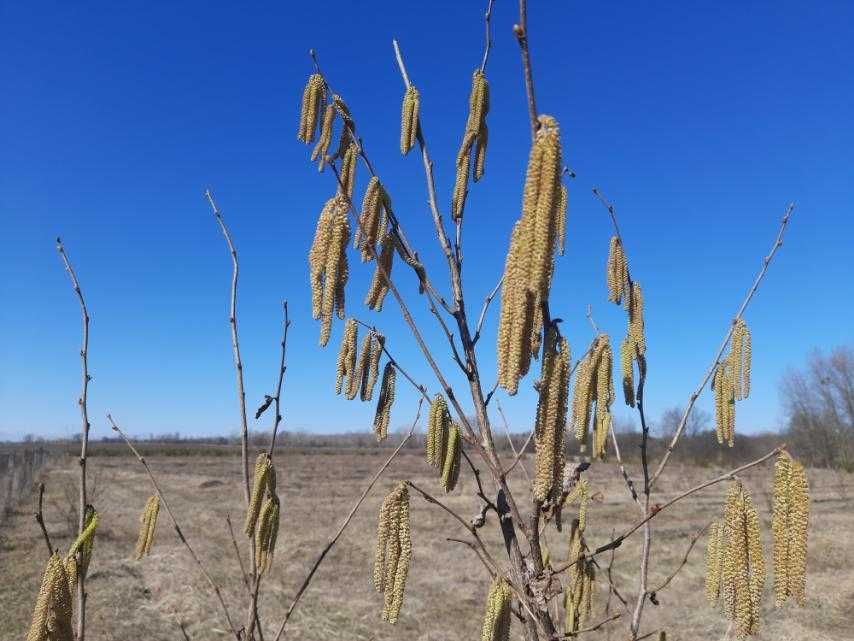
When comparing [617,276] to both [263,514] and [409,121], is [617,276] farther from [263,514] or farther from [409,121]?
[263,514]

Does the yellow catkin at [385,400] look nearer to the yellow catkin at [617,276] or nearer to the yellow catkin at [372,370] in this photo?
the yellow catkin at [372,370]

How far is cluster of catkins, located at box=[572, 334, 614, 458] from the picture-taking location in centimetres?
141

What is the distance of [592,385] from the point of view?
Result: 144 centimetres

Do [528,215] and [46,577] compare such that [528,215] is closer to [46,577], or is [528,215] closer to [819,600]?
[46,577]

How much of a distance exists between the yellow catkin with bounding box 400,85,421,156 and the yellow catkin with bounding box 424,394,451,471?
1.93ft

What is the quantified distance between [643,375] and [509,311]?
1.03 meters

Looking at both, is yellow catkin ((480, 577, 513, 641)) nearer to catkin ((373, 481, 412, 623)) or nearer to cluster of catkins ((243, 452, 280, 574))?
catkin ((373, 481, 412, 623))

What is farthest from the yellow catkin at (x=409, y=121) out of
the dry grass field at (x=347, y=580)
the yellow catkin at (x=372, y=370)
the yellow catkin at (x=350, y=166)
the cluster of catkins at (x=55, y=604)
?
the dry grass field at (x=347, y=580)

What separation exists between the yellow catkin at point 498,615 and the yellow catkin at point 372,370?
63 cm

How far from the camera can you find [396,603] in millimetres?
1245

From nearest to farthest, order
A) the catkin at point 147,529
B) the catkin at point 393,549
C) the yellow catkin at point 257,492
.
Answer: the catkin at point 393,549 < the yellow catkin at point 257,492 < the catkin at point 147,529

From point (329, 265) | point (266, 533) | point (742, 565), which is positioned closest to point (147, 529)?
point (266, 533)

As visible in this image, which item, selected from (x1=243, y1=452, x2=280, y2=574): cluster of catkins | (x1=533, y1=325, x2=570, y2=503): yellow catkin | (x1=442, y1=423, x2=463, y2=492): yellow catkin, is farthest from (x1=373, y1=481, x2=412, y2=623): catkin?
(x1=533, y1=325, x2=570, y2=503): yellow catkin

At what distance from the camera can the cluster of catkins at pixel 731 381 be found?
185cm
